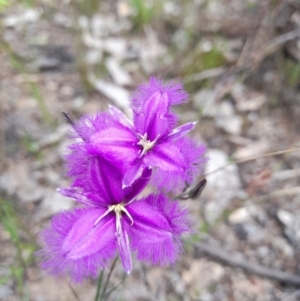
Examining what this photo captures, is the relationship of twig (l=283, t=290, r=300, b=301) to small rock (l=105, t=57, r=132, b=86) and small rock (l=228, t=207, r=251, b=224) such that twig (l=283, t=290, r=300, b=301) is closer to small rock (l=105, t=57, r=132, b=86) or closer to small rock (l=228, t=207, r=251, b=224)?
small rock (l=228, t=207, r=251, b=224)

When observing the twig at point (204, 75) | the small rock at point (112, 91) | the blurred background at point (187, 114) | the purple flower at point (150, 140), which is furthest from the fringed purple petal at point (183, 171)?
the twig at point (204, 75)

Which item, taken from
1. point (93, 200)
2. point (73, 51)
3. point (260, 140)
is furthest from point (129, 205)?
point (73, 51)

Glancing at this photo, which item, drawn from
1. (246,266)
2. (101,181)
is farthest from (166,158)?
(246,266)

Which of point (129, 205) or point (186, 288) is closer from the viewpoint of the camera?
point (129, 205)

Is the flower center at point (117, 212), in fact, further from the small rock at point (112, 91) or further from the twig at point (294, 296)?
the small rock at point (112, 91)

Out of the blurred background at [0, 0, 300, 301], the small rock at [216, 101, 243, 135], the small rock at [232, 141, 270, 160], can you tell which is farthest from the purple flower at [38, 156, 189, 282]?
the small rock at [216, 101, 243, 135]

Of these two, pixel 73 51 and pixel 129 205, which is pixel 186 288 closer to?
pixel 129 205

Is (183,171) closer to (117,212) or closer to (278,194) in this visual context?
(117,212)
